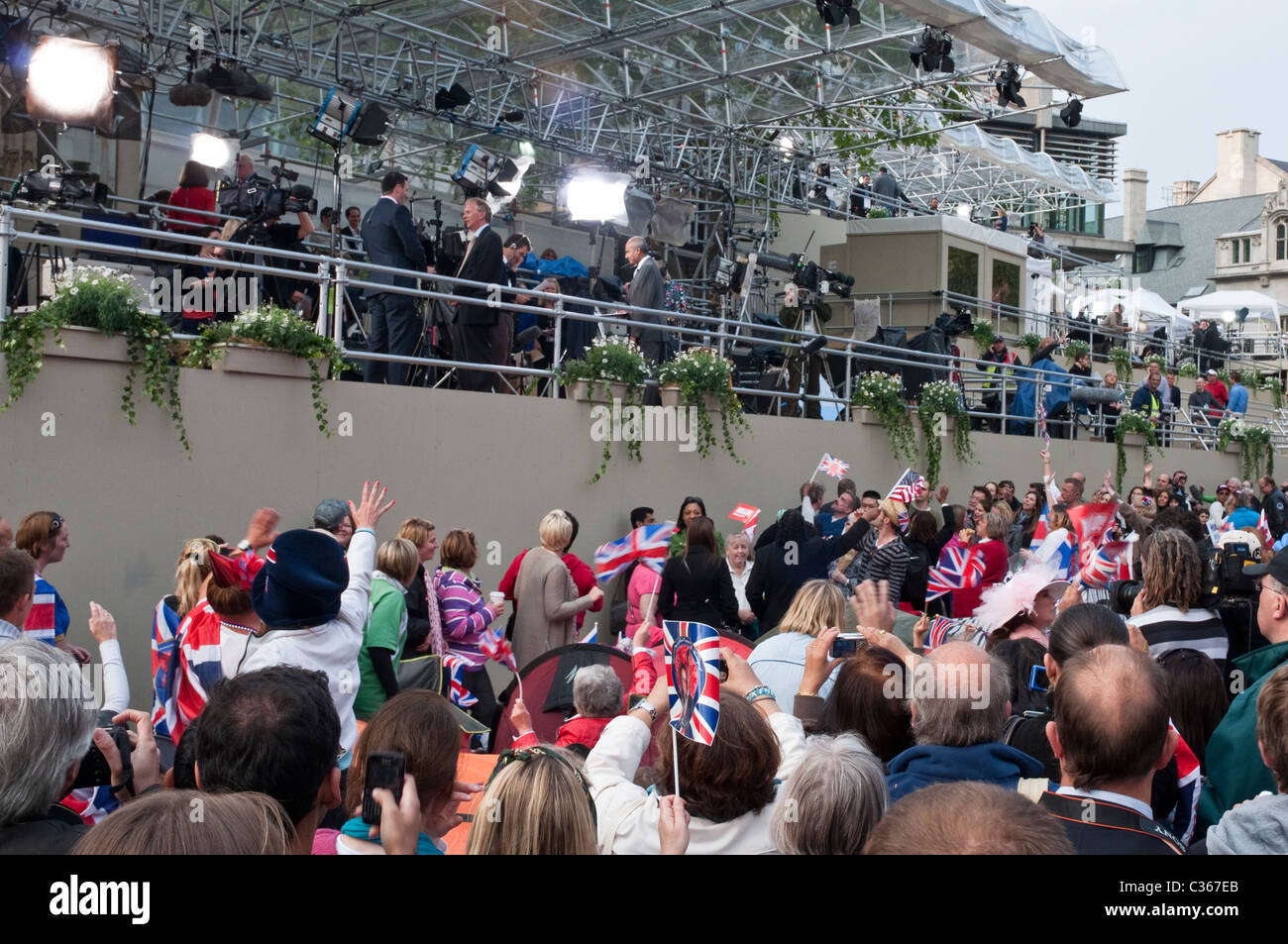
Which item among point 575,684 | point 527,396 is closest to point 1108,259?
point 527,396

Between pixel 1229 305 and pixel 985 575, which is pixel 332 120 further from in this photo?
pixel 1229 305

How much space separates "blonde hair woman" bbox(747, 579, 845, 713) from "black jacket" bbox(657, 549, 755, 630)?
9.63 feet

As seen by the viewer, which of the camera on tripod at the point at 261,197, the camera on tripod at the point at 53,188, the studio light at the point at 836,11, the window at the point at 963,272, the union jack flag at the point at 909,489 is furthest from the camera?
the window at the point at 963,272

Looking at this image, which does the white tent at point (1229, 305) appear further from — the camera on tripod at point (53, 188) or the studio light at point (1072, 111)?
the camera on tripod at point (53, 188)

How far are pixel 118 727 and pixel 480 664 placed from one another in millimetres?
3550

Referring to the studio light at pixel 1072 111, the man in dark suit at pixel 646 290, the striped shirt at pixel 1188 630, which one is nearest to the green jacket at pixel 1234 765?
the striped shirt at pixel 1188 630

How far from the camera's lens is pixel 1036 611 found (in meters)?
5.88

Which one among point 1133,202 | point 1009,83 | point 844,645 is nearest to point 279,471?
point 844,645

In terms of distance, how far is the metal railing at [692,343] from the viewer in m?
8.70

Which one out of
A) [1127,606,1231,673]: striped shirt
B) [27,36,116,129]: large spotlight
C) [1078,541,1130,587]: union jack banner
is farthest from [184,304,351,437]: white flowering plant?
[1127,606,1231,673]: striped shirt

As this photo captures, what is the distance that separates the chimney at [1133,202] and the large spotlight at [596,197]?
5975 cm

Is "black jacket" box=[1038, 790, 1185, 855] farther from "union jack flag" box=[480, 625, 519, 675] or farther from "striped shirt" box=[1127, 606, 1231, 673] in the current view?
"union jack flag" box=[480, 625, 519, 675]

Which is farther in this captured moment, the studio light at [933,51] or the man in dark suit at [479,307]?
the studio light at [933,51]

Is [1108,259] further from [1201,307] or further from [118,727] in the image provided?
[118,727]
